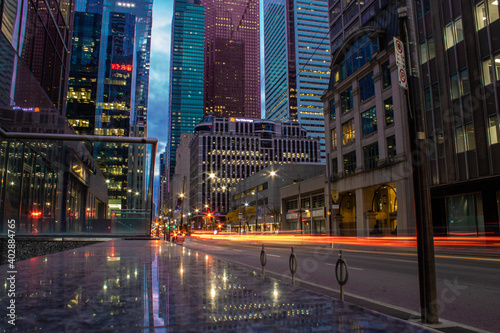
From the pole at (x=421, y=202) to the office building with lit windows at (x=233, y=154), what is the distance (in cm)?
13958

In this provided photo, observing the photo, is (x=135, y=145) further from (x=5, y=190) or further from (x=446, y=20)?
(x=446, y=20)

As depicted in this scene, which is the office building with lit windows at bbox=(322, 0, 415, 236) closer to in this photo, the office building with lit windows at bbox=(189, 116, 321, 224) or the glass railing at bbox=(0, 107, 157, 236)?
the glass railing at bbox=(0, 107, 157, 236)

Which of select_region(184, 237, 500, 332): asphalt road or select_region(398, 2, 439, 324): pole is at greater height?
select_region(398, 2, 439, 324): pole

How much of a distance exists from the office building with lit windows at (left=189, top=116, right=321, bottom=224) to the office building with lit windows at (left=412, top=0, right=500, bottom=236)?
116m

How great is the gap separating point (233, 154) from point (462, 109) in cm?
12314

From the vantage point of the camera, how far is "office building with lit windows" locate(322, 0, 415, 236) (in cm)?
3669

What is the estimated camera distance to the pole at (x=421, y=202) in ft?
17.7

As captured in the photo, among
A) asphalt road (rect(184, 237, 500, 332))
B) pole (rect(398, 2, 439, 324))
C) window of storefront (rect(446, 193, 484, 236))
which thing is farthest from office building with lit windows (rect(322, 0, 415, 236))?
pole (rect(398, 2, 439, 324))

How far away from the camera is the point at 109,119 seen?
126 meters

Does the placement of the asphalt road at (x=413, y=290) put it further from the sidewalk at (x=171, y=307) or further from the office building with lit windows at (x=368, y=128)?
the office building with lit windows at (x=368, y=128)

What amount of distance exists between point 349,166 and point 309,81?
533ft

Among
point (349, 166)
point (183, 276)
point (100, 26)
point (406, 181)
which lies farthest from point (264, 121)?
point (183, 276)

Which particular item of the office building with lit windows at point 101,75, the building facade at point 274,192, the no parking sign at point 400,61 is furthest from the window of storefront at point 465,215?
the office building with lit windows at point 101,75

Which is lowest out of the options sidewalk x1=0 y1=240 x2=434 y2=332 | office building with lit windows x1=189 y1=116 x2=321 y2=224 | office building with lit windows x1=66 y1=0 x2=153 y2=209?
sidewalk x1=0 y1=240 x2=434 y2=332
